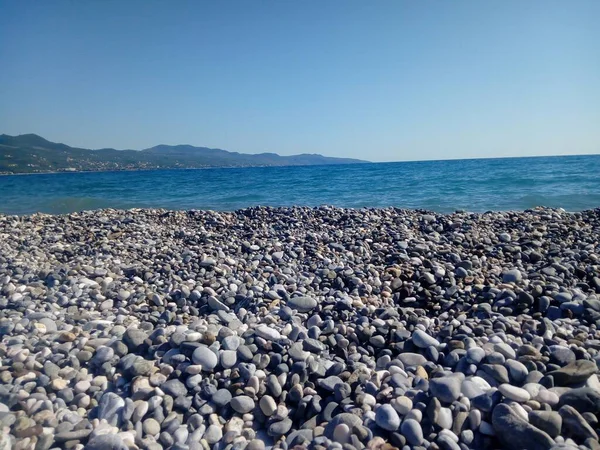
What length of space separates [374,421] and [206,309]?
1974 millimetres

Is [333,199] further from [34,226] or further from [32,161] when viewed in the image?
[32,161]

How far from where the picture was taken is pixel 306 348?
8.86ft

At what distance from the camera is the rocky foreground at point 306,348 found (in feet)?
6.43

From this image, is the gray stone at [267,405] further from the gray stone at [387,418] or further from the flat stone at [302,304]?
the flat stone at [302,304]

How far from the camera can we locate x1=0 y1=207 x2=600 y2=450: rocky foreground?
6.43 feet

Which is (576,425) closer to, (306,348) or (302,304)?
(306,348)

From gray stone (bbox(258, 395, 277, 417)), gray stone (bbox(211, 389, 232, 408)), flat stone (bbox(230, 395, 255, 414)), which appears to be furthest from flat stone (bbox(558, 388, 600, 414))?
gray stone (bbox(211, 389, 232, 408))

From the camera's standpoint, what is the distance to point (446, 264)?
432cm

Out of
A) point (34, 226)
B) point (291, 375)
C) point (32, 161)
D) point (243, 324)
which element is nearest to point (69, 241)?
point (34, 226)

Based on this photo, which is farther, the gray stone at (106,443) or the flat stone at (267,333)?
the flat stone at (267,333)

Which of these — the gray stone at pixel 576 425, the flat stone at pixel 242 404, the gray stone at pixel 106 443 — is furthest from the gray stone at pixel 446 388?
the gray stone at pixel 106 443

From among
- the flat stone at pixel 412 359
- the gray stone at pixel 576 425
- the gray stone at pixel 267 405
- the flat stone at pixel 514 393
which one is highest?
the flat stone at pixel 514 393

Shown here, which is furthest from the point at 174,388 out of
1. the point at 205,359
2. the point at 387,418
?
the point at 387,418

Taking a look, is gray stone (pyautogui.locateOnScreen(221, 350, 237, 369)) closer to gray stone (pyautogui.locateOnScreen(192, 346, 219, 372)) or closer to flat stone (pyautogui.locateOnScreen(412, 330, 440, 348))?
gray stone (pyautogui.locateOnScreen(192, 346, 219, 372))
